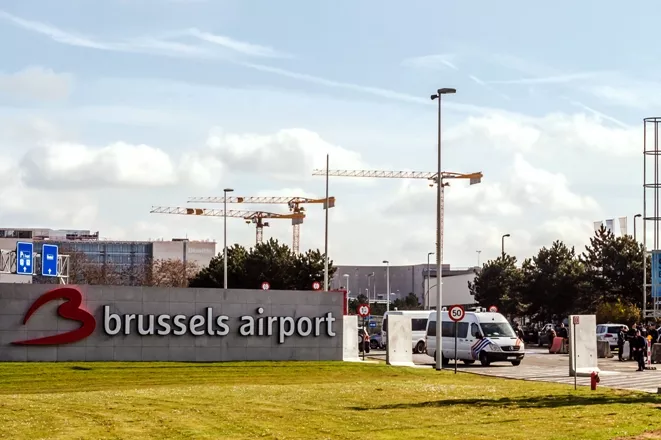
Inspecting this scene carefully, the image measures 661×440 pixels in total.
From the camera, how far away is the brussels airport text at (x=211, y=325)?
3928cm

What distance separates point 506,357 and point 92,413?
25.9 m

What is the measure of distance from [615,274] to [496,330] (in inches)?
1800

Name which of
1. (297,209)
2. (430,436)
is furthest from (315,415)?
(297,209)

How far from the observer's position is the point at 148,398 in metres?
24.9

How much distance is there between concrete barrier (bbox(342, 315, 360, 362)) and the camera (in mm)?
44812

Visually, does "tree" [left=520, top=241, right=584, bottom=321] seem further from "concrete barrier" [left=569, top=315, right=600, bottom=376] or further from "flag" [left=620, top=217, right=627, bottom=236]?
"concrete barrier" [left=569, top=315, right=600, bottom=376]

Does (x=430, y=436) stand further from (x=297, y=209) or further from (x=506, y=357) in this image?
(x=297, y=209)

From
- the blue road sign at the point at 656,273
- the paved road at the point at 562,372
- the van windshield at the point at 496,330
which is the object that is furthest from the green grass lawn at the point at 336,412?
the blue road sign at the point at 656,273

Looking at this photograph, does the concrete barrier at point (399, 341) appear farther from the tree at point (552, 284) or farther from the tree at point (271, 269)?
the tree at point (552, 284)

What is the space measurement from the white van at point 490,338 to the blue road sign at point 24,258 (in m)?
18.7

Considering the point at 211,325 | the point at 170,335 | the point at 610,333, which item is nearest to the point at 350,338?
the point at 211,325

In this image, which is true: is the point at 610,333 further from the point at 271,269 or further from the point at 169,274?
the point at 169,274

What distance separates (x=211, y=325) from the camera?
134ft

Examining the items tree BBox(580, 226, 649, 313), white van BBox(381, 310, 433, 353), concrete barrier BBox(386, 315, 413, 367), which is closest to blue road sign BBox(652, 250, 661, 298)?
white van BBox(381, 310, 433, 353)
